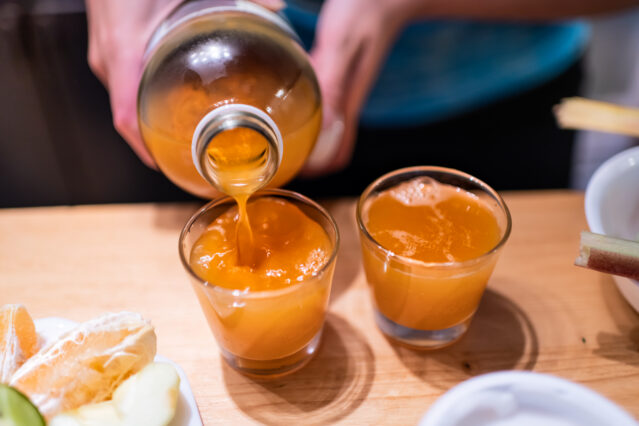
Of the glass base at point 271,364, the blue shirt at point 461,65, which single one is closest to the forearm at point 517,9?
the blue shirt at point 461,65

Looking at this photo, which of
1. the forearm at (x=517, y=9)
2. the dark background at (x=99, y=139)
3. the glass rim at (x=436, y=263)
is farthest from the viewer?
the dark background at (x=99, y=139)

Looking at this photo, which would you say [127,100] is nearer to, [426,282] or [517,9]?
[426,282]

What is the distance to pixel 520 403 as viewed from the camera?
0.62m

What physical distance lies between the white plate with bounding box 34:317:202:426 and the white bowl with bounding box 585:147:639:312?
58 cm

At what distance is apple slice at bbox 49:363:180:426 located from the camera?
24.4 inches

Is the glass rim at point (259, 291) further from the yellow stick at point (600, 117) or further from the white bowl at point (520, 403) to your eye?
the yellow stick at point (600, 117)

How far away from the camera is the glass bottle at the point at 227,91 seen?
0.74 metres

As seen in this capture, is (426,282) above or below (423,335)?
above

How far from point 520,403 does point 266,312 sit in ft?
0.99

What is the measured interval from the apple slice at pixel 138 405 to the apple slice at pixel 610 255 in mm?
535

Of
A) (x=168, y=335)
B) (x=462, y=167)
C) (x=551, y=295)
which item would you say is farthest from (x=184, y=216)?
(x=462, y=167)

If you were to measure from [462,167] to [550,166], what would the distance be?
0.23 m

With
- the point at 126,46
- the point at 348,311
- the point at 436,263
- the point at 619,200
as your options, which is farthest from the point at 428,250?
the point at 126,46

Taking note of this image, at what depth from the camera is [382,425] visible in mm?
719
